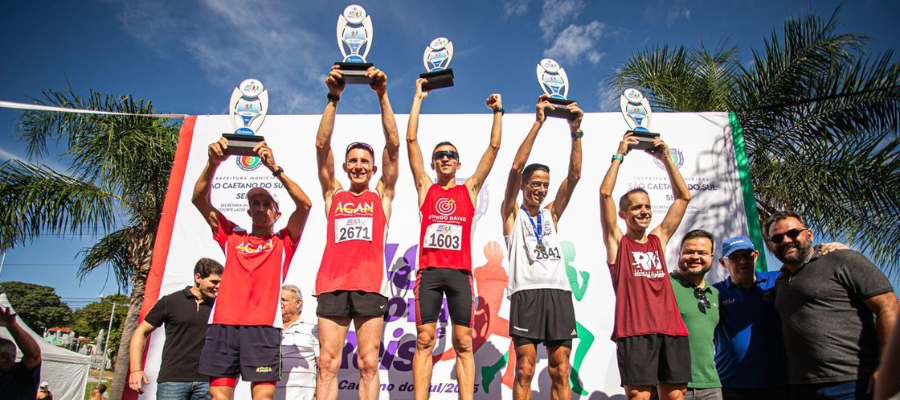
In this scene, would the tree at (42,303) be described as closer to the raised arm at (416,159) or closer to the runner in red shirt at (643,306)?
the raised arm at (416,159)

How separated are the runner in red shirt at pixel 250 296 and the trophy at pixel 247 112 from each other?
109 mm

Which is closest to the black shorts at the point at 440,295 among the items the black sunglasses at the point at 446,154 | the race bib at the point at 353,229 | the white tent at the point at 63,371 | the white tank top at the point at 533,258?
the white tank top at the point at 533,258

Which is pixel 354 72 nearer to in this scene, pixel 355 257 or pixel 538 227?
pixel 355 257

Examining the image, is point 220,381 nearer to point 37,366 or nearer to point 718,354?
point 37,366

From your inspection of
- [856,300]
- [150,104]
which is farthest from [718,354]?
[150,104]

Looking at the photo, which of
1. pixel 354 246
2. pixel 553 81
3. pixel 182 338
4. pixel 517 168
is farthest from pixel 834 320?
pixel 182 338

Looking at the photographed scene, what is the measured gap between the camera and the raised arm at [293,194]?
A: 374cm

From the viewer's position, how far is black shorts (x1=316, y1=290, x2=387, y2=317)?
3443 mm

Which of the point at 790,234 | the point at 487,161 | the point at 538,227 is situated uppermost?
the point at 487,161

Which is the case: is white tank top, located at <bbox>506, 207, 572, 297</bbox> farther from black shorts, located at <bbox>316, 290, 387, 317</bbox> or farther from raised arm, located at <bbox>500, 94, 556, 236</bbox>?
black shorts, located at <bbox>316, 290, 387, 317</bbox>

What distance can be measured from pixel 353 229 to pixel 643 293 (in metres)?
2.31

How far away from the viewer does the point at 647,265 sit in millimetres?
3697

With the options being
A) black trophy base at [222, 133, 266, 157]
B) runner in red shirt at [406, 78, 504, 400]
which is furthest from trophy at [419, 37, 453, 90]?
black trophy base at [222, 133, 266, 157]

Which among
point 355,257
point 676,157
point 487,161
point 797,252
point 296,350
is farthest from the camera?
point 676,157
